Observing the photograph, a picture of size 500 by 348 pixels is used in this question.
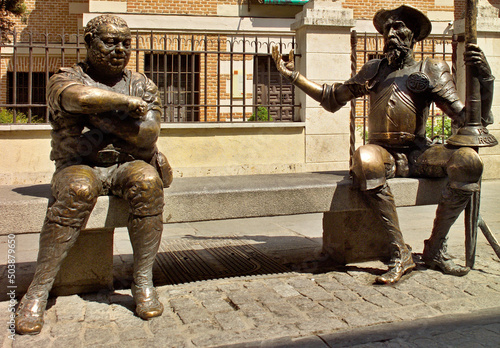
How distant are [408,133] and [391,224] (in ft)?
2.34

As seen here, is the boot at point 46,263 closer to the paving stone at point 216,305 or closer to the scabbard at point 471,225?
the paving stone at point 216,305

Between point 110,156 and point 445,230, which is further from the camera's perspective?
point 445,230

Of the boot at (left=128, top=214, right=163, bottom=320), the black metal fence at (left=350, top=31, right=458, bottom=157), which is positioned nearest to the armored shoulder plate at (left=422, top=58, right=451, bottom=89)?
the boot at (left=128, top=214, right=163, bottom=320)

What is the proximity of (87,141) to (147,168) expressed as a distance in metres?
0.41

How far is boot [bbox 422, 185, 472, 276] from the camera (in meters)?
3.83

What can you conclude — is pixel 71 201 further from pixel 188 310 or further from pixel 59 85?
pixel 188 310

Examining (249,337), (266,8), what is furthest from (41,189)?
(266,8)

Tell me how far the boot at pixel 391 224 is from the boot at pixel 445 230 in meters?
0.28

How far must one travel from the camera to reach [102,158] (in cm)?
322

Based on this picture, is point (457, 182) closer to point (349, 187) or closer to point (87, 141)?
point (349, 187)

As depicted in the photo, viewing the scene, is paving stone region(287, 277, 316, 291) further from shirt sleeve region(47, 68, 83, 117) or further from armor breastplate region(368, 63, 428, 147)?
shirt sleeve region(47, 68, 83, 117)

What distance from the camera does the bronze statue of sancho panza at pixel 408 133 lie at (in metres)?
3.76

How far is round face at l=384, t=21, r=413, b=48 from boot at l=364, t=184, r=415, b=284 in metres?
1.08

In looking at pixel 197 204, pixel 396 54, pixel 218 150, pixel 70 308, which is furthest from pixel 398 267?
pixel 218 150
